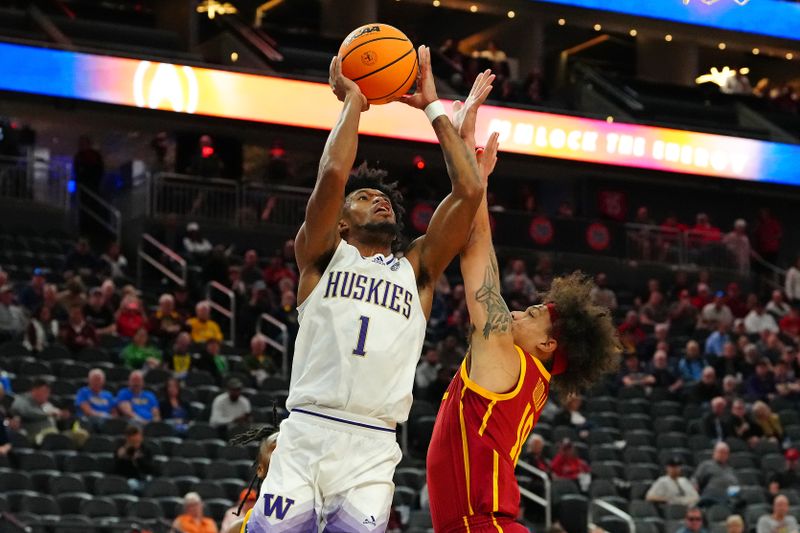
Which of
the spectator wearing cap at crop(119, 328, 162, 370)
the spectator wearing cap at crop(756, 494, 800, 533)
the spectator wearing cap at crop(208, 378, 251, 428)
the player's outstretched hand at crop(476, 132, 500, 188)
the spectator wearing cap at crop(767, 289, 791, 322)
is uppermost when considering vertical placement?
the player's outstretched hand at crop(476, 132, 500, 188)

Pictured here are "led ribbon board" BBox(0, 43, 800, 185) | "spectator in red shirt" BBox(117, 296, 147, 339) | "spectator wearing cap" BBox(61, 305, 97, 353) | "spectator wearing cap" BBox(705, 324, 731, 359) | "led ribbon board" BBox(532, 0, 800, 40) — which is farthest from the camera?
"led ribbon board" BBox(532, 0, 800, 40)

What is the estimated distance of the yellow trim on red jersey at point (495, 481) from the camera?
6207 millimetres

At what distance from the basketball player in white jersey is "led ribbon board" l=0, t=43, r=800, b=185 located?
17521 millimetres

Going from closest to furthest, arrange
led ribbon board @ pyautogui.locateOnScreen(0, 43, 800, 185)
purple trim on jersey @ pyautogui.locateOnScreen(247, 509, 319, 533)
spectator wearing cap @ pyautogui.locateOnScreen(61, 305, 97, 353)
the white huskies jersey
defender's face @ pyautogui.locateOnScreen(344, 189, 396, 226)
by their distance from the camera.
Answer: purple trim on jersey @ pyautogui.locateOnScreen(247, 509, 319, 533) → the white huskies jersey → defender's face @ pyautogui.locateOnScreen(344, 189, 396, 226) → spectator wearing cap @ pyautogui.locateOnScreen(61, 305, 97, 353) → led ribbon board @ pyautogui.locateOnScreen(0, 43, 800, 185)

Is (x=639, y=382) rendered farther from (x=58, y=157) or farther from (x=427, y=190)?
(x=58, y=157)

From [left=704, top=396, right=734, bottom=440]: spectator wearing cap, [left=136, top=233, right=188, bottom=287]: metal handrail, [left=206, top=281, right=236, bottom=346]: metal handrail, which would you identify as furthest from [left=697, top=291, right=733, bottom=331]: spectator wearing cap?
[left=136, top=233, right=188, bottom=287]: metal handrail

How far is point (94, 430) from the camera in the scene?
14.5 metres

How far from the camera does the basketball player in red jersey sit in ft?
20.6

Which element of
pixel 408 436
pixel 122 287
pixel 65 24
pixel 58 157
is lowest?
pixel 408 436

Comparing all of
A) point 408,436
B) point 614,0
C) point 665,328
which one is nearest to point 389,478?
point 408,436

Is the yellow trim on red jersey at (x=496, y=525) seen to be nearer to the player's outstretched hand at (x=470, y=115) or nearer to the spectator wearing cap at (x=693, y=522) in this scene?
the player's outstretched hand at (x=470, y=115)

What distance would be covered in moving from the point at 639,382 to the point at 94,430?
8.43m

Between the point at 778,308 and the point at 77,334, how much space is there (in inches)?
500

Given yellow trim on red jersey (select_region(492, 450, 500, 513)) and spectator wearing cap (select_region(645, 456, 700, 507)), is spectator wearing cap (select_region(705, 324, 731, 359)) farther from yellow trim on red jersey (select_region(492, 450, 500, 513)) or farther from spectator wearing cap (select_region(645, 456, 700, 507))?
yellow trim on red jersey (select_region(492, 450, 500, 513))
